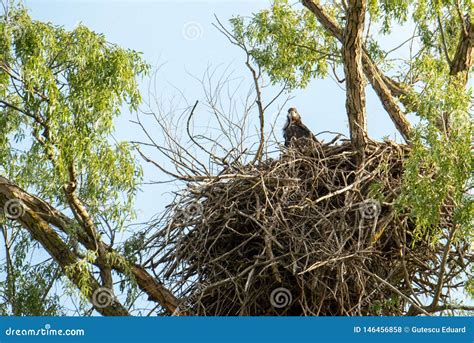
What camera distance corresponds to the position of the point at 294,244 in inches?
327

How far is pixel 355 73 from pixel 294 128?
1366 millimetres

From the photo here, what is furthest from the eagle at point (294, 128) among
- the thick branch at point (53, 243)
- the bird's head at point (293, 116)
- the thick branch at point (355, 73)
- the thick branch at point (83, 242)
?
the thick branch at point (53, 243)

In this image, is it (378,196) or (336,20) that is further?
(336,20)

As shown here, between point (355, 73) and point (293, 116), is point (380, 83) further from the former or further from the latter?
point (355, 73)

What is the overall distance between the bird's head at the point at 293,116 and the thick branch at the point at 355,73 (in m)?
1.21

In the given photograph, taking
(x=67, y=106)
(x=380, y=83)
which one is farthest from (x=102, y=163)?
(x=380, y=83)

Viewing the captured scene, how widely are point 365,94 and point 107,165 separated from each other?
8.30 ft

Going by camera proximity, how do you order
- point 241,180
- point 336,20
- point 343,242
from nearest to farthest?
point 343,242 → point 241,180 → point 336,20

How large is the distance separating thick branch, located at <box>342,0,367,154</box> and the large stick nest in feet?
1.29

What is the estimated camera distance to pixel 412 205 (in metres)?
7.80

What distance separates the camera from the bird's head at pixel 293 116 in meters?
10.6

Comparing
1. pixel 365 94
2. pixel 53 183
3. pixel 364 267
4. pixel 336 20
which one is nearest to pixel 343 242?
pixel 364 267

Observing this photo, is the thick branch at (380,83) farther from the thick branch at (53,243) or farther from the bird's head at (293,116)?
the thick branch at (53,243)

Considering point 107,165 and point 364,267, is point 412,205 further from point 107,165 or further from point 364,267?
point 107,165
